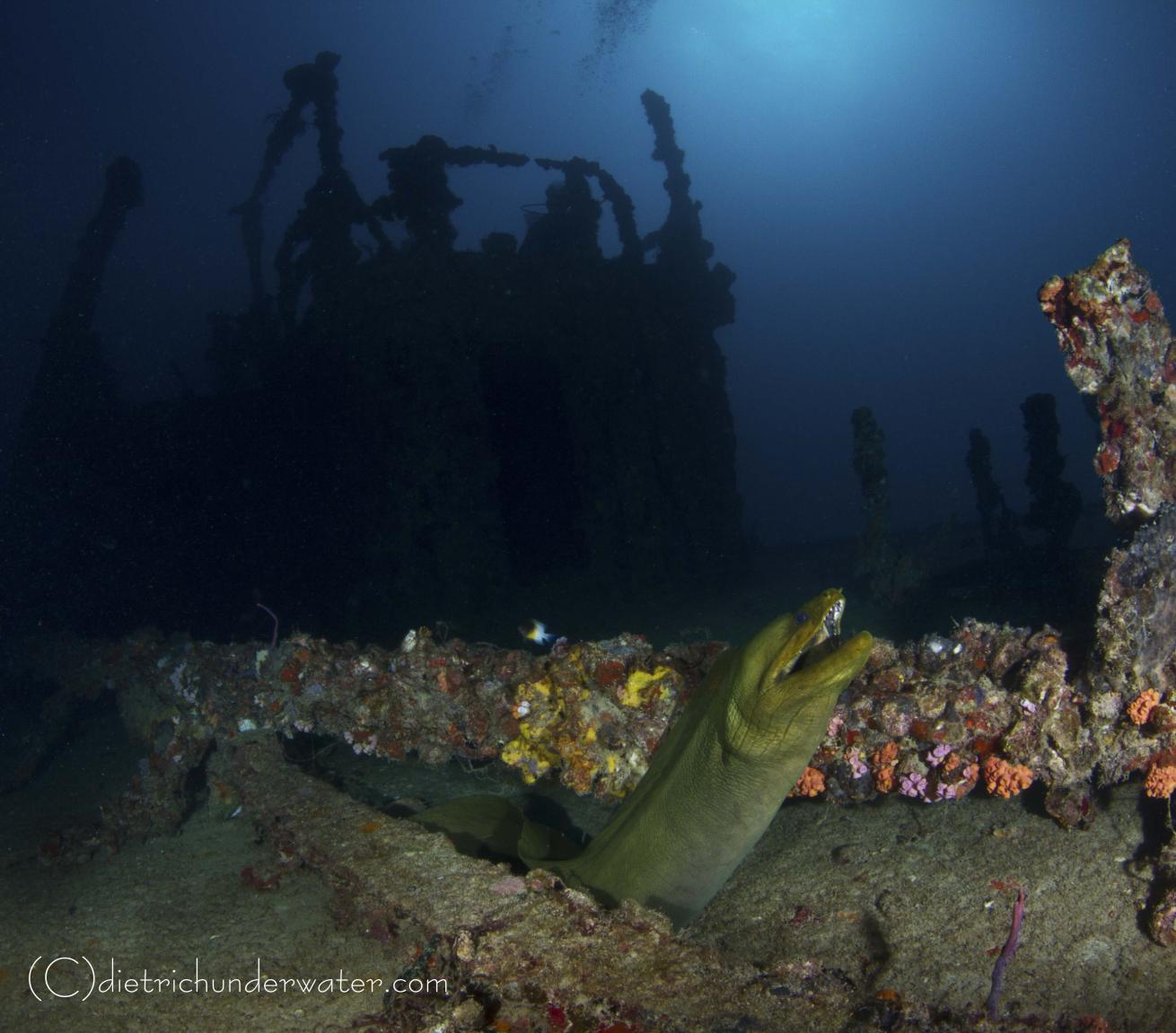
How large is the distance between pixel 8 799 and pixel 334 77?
1208 cm

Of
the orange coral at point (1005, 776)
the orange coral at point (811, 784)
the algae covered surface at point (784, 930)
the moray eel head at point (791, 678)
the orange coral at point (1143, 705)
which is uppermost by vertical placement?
the moray eel head at point (791, 678)

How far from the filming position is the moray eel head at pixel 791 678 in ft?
9.07

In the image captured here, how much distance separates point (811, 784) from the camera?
154 inches

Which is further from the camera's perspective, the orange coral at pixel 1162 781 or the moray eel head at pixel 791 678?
the orange coral at pixel 1162 781

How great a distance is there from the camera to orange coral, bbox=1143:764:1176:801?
3.34 meters

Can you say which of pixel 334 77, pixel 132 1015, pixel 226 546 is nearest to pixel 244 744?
pixel 132 1015

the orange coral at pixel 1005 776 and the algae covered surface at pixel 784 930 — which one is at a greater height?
the orange coral at pixel 1005 776

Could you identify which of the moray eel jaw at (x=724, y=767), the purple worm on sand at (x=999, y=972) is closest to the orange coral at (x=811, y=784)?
the moray eel jaw at (x=724, y=767)

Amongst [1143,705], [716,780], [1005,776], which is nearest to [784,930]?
[716,780]

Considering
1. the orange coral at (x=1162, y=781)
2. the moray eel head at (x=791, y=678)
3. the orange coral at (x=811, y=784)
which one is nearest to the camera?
the moray eel head at (x=791, y=678)

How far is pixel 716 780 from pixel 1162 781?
7.65 ft

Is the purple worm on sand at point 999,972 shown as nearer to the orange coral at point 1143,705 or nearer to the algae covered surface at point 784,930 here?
the algae covered surface at point 784,930

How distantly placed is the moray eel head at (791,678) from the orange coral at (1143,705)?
180cm

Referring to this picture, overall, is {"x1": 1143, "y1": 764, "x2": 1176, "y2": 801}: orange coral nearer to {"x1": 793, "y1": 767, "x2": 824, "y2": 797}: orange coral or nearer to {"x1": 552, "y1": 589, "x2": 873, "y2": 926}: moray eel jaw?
{"x1": 793, "y1": 767, "x2": 824, "y2": 797}: orange coral
